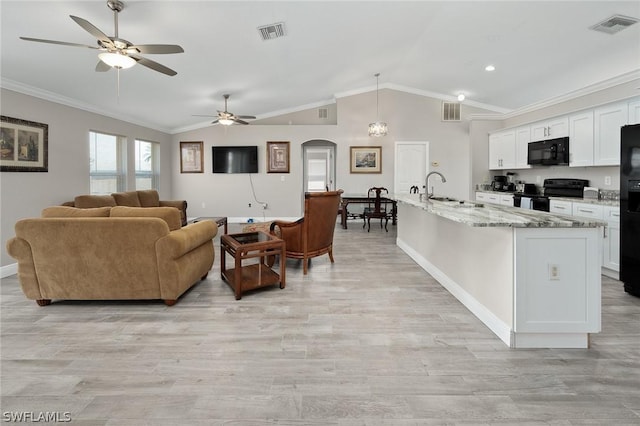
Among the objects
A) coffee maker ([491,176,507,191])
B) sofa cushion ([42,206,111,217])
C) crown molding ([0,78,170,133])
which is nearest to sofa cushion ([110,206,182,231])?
sofa cushion ([42,206,111,217])

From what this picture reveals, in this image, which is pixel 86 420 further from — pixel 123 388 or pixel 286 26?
pixel 286 26

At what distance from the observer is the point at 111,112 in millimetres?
6098

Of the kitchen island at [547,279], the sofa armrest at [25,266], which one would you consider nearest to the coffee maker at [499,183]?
the kitchen island at [547,279]

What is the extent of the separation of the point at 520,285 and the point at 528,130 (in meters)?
5.01

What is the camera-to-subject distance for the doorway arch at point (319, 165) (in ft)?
29.9

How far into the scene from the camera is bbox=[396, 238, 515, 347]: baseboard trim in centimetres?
239

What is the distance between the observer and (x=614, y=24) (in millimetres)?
3988

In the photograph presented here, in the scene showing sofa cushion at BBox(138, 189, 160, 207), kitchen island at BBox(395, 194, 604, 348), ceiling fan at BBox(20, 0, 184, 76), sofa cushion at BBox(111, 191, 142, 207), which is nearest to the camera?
kitchen island at BBox(395, 194, 604, 348)

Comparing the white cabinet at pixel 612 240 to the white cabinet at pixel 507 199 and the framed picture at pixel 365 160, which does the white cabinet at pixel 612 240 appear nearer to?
the white cabinet at pixel 507 199

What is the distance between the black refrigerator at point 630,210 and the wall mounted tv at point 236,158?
736 cm

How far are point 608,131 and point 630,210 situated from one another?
5.22 feet

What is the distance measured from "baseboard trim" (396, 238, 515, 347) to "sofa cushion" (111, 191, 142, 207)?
195 inches

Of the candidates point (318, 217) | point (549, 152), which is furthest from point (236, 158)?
point (549, 152)

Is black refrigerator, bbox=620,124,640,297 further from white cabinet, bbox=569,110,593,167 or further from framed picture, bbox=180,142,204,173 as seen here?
framed picture, bbox=180,142,204,173
